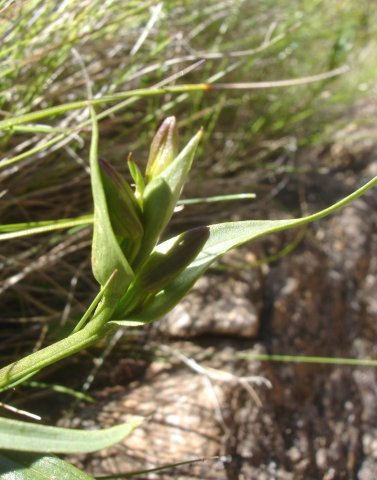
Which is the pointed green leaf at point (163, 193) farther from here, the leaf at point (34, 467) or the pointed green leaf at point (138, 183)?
the leaf at point (34, 467)

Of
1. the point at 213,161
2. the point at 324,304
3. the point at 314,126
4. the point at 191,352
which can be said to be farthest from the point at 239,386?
the point at 314,126

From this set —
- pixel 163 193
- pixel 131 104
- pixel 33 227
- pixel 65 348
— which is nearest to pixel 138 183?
pixel 163 193

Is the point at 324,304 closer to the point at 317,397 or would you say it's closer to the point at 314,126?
the point at 317,397

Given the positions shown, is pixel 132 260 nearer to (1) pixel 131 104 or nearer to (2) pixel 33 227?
(2) pixel 33 227

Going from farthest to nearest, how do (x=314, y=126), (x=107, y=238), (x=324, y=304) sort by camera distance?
(x=314, y=126), (x=324, y=304), (x=107, y=238)

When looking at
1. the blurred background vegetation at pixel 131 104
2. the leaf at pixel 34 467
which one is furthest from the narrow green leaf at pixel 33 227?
the leaf at pixel 34 467

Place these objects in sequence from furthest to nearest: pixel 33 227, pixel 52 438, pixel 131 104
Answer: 1. pixel 131 104
2. pixel 33 227
3. pixel 52 438

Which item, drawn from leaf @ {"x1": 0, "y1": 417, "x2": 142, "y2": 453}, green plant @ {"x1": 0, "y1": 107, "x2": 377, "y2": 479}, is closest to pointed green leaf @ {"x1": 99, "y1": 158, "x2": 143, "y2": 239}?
green plant @ {"x1": 0, "y1": 107, "x2": 377, "y2": 479}
